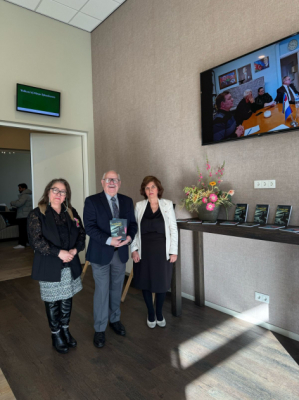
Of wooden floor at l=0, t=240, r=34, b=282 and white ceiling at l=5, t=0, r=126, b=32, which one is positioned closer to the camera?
white ceiling at l=5, t=0, r=126, b=32

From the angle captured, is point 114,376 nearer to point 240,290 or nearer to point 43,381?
point 43,381

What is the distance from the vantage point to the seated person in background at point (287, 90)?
2.31 m

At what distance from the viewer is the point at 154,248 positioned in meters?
2.69

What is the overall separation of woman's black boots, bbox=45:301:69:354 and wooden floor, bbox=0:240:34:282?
2.55 meters

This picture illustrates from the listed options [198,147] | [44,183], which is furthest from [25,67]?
[198,147]

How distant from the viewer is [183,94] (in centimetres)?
335

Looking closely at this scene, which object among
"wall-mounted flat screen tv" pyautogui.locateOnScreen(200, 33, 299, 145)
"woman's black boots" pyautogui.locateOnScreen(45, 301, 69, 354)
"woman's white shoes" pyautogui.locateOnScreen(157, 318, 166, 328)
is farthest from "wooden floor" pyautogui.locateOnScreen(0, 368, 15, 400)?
"wall-mounted flat screen tv" pyautogui.locateOnScreen(200, 33, 299, 145)

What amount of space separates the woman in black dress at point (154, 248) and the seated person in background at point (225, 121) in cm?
83

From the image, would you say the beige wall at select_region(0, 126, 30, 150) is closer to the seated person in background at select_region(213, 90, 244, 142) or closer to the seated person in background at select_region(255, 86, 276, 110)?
the seated person in background at select_region(213, 90, 244, 142)

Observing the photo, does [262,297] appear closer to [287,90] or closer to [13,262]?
[287,90]

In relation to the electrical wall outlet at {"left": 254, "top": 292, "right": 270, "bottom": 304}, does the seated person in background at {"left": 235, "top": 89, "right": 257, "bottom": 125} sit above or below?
above

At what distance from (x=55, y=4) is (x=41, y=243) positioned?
3.77m

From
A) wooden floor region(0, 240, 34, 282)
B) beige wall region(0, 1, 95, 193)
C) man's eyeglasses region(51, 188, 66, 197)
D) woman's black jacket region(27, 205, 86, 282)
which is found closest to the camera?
woman's black jacket region(27, 205, 86, 282)

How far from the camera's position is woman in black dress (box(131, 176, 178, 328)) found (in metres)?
2.68
